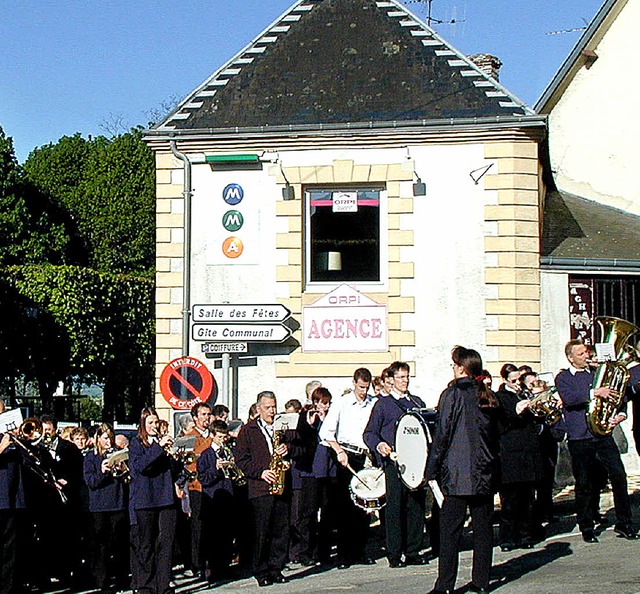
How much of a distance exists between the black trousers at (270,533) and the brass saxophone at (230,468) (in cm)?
24

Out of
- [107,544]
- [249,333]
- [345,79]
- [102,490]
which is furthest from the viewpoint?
[345,79]

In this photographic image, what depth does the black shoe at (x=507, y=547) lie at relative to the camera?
11.7m

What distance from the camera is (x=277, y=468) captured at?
11117mm

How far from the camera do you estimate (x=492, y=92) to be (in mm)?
17484

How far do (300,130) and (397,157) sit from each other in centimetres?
145

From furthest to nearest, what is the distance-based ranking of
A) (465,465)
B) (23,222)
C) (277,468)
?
(23,222) → (277,468) → (465,465)

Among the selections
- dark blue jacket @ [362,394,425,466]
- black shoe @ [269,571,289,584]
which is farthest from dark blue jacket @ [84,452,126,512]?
dark blue jacket @ [362,394,425,466]

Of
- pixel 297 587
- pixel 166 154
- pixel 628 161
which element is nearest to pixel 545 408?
pixel 297 587

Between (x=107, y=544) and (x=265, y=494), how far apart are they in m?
1.65

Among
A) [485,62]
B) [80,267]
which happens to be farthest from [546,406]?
[80,267]

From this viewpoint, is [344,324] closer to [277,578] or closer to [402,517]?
[402,517]

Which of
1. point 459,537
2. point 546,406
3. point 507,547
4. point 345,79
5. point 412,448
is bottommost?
point 507,547

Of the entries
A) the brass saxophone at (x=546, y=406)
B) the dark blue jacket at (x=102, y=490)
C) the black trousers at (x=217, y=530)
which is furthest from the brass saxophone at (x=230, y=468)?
the brass saxophone at (x=546, y=406)

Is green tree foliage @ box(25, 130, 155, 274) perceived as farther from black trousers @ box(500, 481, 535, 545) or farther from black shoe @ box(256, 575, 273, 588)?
black shoe @ box(256, 575, 273, 588)
